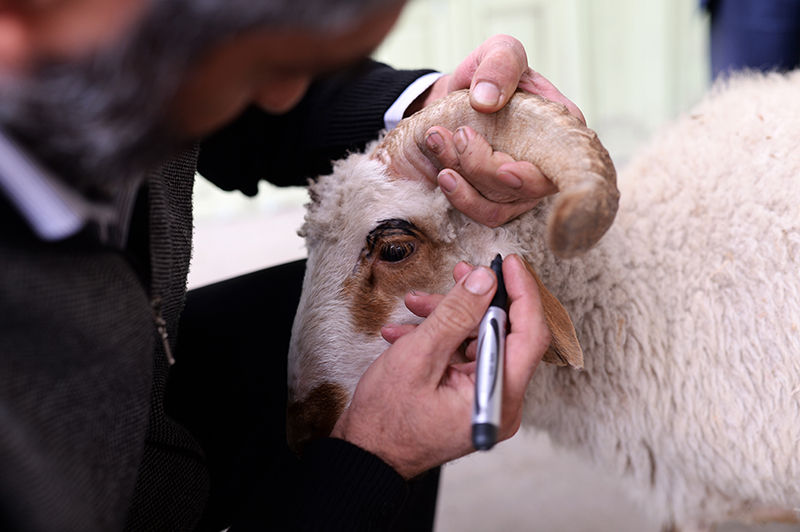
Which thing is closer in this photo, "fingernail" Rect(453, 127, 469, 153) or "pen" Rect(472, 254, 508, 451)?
"pen" Rect(472, 254, 508, 451)

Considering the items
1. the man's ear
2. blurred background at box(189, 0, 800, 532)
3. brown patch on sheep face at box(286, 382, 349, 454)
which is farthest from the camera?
blurred background at box(189, 0, 800, 532)

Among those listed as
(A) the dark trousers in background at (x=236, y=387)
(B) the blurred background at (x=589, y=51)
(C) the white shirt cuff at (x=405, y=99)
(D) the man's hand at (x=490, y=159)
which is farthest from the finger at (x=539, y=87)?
(B) the blurred background at (x=589, y=51)

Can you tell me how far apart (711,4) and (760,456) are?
2.03 meters

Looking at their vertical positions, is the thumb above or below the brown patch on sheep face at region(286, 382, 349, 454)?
above

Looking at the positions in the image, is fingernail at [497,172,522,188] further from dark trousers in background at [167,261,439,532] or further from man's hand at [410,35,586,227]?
dark trousers in background at [167,261,439,532]

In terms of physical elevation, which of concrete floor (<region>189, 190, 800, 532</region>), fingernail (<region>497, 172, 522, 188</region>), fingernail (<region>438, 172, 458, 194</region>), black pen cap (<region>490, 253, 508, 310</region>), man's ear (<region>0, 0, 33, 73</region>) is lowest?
concrete floor (<region>189, 190, 800, 532</region>)

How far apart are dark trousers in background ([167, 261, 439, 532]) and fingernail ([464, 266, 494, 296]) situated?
1.49ft

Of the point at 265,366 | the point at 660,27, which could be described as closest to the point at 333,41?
the point at 265,366

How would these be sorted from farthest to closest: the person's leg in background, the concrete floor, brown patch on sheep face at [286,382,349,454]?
1. the person's leg in background
2. the concrete floor
3. brown patch on sheep face at [286,382,349,454]

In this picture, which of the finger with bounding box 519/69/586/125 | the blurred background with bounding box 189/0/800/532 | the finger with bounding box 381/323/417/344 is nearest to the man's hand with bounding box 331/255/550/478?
the finger with bounding box 381/323/417/344

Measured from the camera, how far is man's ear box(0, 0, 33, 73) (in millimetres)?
473

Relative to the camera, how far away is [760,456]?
0.99 metres

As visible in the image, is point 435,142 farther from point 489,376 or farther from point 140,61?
point 140,61

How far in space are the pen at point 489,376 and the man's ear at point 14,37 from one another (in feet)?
1.71
